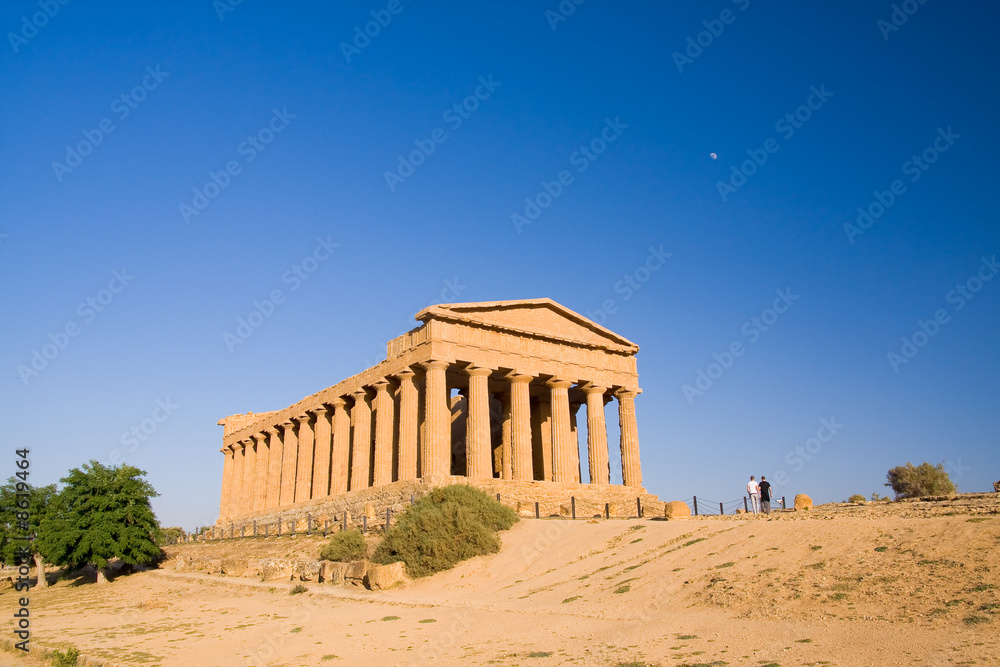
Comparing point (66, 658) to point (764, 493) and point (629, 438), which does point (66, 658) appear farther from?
point (629, 438)

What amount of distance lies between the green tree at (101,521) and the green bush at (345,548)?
11698 mm

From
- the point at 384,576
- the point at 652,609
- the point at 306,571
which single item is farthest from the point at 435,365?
the point at 652,609

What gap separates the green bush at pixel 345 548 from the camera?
23436 mm

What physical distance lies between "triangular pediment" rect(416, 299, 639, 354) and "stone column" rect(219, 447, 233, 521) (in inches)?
1244

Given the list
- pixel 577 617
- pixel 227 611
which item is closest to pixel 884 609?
pixel 577 617

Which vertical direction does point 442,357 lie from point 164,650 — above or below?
above

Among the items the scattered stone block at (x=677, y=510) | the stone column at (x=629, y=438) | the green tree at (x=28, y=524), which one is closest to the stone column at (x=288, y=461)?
the green tree at (x=28, y=524)

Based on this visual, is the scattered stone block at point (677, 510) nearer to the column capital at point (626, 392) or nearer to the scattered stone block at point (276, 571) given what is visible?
the scattered stone block at point (276, 571)

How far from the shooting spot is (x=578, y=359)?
126 feet

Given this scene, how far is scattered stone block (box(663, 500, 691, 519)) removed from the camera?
2216cm

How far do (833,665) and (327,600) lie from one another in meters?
13.0

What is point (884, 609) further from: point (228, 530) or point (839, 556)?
point (228, 530)

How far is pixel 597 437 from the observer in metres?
37.7

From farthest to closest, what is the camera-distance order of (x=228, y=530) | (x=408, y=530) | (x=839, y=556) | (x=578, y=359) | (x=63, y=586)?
(x=228, y=530), (x=578, y=359), (x=63, y=586), (x=408, y=530), (x=839, y=556)
